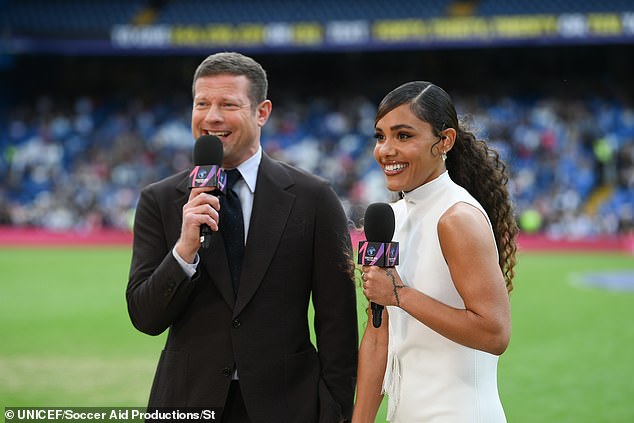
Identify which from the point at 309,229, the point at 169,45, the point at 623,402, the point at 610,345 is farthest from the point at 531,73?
the point at 309,229

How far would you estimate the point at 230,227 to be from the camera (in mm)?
2992

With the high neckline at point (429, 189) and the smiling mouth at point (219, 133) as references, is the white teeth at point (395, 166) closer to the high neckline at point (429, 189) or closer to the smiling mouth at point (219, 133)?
the high neckline at point (429, 189)

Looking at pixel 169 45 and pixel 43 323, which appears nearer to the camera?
pixel 43 323

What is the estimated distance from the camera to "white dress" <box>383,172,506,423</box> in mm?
2660

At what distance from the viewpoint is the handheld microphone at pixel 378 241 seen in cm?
264

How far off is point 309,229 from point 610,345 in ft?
25.6

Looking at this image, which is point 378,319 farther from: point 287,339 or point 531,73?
point 531,73

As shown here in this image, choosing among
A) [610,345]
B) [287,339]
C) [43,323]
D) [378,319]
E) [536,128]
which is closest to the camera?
[378,319]

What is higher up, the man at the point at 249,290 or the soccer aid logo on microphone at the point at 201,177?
the soccer aid logo on microphone at the point at 201,177

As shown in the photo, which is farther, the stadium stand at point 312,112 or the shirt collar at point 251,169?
the stadium stand at point 312,112

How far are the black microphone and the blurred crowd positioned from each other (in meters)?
20.2

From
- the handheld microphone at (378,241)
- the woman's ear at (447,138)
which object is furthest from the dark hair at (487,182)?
the handheld microphone at (378,241)

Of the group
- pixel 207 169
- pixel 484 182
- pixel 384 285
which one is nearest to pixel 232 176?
pixel 207 169
